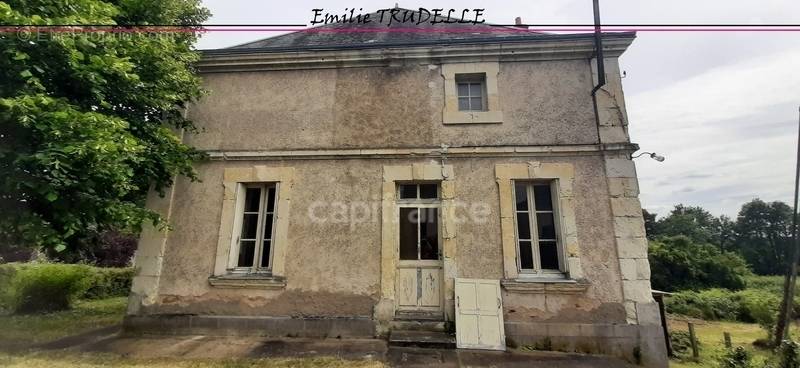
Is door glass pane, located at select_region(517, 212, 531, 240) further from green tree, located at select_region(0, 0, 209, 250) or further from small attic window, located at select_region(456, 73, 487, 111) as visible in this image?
green tree, located at select_region(0, 0, 209, 250)

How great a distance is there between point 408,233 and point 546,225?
7.05 feet

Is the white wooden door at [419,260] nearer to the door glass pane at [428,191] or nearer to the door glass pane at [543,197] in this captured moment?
the door glass pane at [428,191]

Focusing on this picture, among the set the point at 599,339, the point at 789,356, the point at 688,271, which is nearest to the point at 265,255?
the point at 599,339

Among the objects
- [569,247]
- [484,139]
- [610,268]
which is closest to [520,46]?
[484,139]

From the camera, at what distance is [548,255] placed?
523 cm

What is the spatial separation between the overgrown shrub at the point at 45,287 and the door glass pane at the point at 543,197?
36.0ft

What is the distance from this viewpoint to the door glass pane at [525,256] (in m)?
5.19

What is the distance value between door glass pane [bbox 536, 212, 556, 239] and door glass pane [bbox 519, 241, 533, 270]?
0.86 feet

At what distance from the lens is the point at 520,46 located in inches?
224

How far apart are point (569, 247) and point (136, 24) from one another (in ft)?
24.0

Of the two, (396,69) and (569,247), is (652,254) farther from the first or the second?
(396,69)

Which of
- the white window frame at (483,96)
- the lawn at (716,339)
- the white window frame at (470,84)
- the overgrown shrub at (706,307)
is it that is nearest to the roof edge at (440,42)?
the white window frame at (483,96)

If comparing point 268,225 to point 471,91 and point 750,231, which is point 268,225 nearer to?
point 471,91

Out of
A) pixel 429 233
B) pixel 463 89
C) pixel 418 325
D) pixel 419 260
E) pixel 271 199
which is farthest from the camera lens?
pixel 463 89
